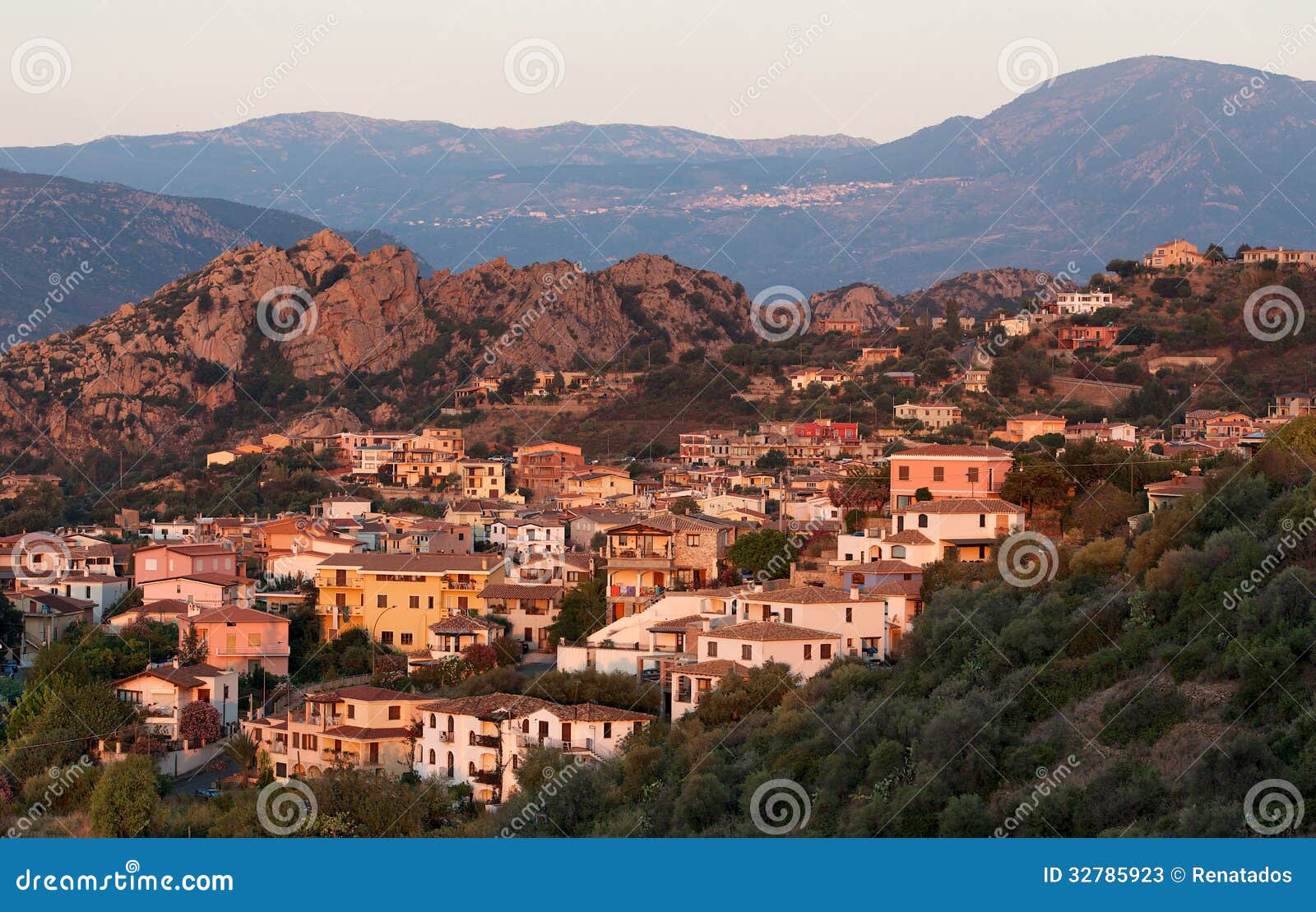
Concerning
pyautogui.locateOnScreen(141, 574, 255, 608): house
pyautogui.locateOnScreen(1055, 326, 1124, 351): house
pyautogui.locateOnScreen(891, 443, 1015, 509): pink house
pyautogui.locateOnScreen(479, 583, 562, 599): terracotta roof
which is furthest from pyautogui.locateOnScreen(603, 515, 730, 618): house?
pyautogui.locateOnScreen(1055, 326, 1124, 351): house

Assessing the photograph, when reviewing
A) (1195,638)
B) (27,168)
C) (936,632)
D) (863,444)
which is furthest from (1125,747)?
(27,168)

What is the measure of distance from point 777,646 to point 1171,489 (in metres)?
6.71

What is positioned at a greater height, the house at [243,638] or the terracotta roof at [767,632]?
the terracotta roof at [767,632]

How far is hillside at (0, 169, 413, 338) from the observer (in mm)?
128500

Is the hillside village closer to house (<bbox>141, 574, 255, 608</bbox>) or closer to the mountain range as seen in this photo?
house (<bbox>141, 574, 255, 608</bbox>)

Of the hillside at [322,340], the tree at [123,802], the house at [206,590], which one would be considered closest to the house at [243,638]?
the house at [206,590]

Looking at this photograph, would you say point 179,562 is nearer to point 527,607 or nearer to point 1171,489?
point 527,607

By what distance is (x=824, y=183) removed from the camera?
163125 millimetres

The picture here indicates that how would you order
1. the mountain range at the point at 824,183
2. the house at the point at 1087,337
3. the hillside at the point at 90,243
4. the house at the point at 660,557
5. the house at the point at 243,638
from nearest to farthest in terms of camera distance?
the house at the point at 243,638 < the house at the point at 660,557 < the house at the point at 1087,337 < the hillside at the point at 90,243 < the mountain range at the point at 824,183

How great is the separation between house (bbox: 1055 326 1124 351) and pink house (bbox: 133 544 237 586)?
32596mm

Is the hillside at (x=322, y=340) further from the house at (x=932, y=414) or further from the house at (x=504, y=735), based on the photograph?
the house at (x=504, y=735)

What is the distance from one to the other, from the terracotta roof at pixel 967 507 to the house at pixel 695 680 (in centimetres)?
495

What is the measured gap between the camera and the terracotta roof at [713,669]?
2193 cm

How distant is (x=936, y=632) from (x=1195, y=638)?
3164mm
